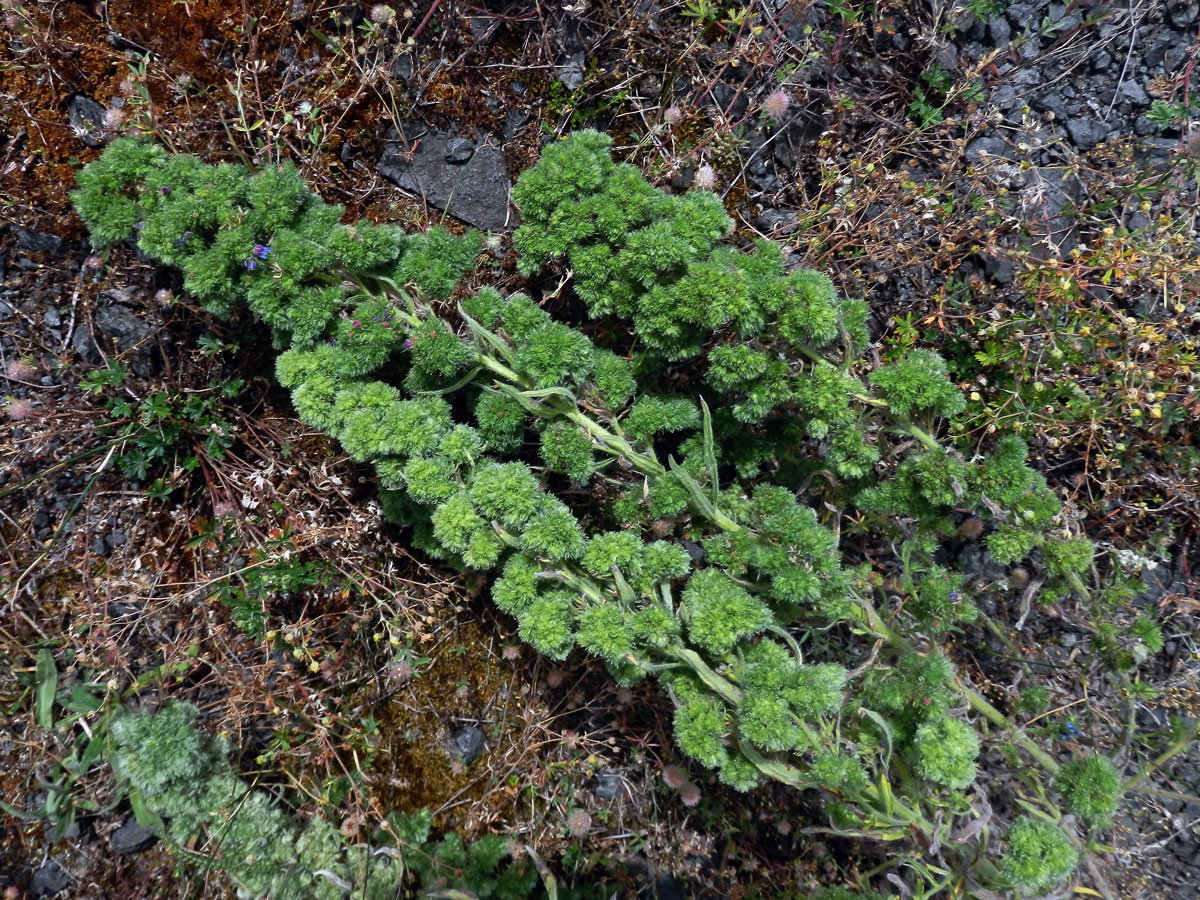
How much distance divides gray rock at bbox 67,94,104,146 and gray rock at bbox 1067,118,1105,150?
17.6 feet

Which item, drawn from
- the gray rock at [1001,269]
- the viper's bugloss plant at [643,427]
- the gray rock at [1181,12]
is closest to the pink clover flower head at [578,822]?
the viper's bugloss plant at [643,427]

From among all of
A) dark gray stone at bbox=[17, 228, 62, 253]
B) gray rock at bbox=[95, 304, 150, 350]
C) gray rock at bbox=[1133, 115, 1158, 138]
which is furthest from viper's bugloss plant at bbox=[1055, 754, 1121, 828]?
dark gray stone at bbox=[17, 228, 62, 253]

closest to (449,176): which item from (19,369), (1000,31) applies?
(19,369)

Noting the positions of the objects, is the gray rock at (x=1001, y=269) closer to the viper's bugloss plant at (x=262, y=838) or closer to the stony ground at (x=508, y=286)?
the stony ground at (x=508, y=286)

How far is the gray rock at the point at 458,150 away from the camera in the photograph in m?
4.01

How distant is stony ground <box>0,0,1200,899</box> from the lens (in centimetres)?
362

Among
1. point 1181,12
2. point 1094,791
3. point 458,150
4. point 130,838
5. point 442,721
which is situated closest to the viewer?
point 1094,791

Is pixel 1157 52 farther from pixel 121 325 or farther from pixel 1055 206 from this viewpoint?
pixel 121 325

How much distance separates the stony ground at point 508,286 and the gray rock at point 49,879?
0.02 metres

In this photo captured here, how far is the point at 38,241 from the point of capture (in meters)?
3.62

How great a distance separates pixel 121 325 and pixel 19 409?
24.1 inches

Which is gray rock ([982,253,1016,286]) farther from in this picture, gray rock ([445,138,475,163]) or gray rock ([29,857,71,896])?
gray rock ([29,857,71,896])

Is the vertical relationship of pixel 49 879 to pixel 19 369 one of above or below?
below

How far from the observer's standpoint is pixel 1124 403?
3.78 meters
